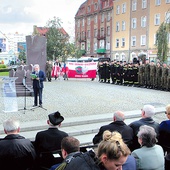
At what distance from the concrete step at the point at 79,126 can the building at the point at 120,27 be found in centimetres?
2576

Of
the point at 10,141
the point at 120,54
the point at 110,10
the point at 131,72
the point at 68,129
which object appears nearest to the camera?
the point at 10,141

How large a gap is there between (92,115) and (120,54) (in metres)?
41.8

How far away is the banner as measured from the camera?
24359 millimetres

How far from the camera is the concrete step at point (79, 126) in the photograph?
8102 millimetres

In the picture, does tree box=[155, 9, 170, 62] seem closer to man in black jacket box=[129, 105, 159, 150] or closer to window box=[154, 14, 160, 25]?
man in black jacket box=[129, 105, 159, 150]

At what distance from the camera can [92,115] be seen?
Result: 10.1m

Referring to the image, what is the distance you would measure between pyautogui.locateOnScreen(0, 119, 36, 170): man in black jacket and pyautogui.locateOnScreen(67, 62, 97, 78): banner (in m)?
20.0

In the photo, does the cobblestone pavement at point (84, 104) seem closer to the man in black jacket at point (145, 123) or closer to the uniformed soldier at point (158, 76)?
the uniformed soldier at point (158, 76)

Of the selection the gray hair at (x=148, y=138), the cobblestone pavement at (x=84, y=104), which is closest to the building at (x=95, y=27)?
the cobblestone pavement at (x=84, y=104)

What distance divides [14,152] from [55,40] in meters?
32.0

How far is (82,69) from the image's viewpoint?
80.5 feet

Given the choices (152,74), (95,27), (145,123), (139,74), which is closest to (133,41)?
(95,27)

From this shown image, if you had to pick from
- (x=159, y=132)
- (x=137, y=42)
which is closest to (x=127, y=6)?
(x=137, y=42)

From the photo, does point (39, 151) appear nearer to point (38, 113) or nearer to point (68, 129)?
point (68, 129)
